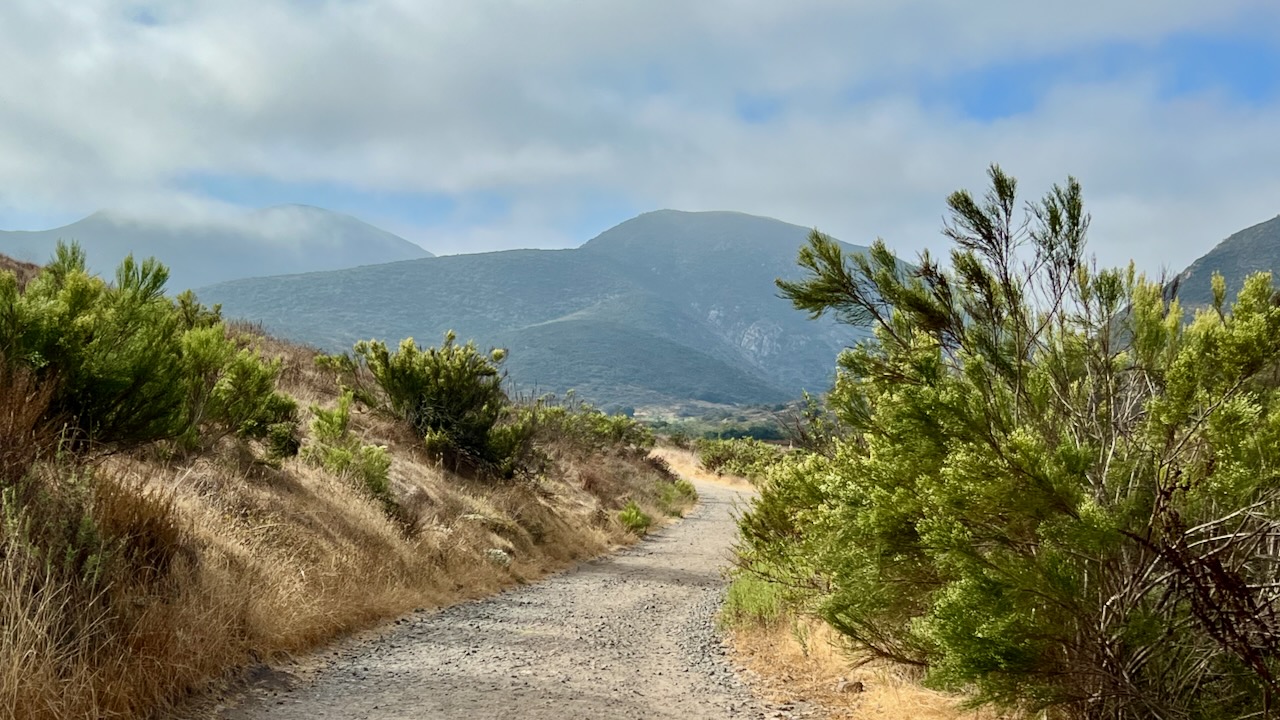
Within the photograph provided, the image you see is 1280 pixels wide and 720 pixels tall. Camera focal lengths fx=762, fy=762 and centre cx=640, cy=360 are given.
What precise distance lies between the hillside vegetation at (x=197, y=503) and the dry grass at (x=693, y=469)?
23.2 meters

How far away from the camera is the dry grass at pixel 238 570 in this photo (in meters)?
3.61

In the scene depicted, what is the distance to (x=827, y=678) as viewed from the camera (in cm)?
565

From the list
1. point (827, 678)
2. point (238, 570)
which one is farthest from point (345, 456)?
point (827, 678)

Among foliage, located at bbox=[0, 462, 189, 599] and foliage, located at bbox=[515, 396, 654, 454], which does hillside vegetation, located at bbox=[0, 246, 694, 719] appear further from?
foliage, located at bbox=[515, 396, 654, 454]

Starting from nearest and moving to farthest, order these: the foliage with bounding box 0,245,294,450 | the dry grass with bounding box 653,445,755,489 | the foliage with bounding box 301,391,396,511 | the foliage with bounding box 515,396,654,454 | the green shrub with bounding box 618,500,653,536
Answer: the foliage with bounding box 0,245,294,450 < the foliage with bounding box 301,391,396,511 < the green shrub with bounding box 618,500,653,536 < the foliage with bounding box 515,396,654,454 < the dry grass with bounding box 653,445,755,489

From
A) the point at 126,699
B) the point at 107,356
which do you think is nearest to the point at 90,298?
the point at 107,356

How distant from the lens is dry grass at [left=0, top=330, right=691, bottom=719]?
3605 mm

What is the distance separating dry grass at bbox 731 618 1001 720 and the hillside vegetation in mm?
3561

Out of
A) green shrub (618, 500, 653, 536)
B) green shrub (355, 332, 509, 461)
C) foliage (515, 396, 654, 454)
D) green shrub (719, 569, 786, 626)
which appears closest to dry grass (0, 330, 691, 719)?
green shrub (355, 332, 509, 461)

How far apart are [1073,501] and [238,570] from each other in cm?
572

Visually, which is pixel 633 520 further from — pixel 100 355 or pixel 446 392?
pixel 100 355

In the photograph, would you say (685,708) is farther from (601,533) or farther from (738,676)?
(601,533)

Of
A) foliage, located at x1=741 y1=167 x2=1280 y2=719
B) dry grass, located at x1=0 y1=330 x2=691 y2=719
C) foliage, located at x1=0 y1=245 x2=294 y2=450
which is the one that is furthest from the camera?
foliage, located at x1=0 y1=245 x2=294 y2=450

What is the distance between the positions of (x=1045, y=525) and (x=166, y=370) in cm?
603
